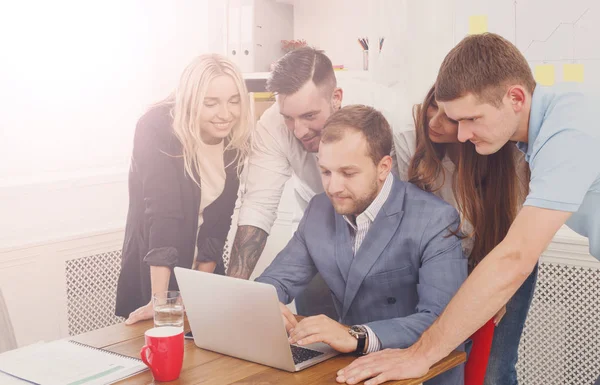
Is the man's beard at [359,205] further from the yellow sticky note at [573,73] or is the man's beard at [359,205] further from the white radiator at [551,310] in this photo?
the yellow sticky note at [573,73]

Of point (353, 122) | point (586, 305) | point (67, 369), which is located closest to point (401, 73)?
point (353, 122)

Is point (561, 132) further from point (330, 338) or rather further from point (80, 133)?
point (80, 133)

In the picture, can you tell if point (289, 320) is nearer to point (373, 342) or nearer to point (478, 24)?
point (373, 342)

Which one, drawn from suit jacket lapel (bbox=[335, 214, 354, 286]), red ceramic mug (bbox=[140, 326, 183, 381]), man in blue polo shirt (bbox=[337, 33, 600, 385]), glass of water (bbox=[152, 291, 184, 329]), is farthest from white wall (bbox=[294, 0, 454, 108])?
red ceramic mug (bbox=[140, 326, 183, 381])

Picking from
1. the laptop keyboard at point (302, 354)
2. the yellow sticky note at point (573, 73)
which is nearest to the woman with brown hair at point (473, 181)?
the yellow sticky note at point (573, 73)

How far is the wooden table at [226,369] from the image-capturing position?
1403 millimetres

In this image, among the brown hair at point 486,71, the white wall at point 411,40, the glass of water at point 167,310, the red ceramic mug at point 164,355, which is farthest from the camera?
the white wall at point 411,40

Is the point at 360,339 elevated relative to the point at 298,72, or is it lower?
lower

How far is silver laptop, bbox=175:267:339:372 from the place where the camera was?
4.72ft

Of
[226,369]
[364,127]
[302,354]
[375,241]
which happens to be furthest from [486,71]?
[226,369]

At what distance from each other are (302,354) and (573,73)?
48.6 inches

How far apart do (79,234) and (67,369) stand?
88 cm

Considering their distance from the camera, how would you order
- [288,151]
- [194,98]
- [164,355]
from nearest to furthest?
[164,355]
[194,98]
[288,151]

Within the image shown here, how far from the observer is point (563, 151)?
158 centimetres
